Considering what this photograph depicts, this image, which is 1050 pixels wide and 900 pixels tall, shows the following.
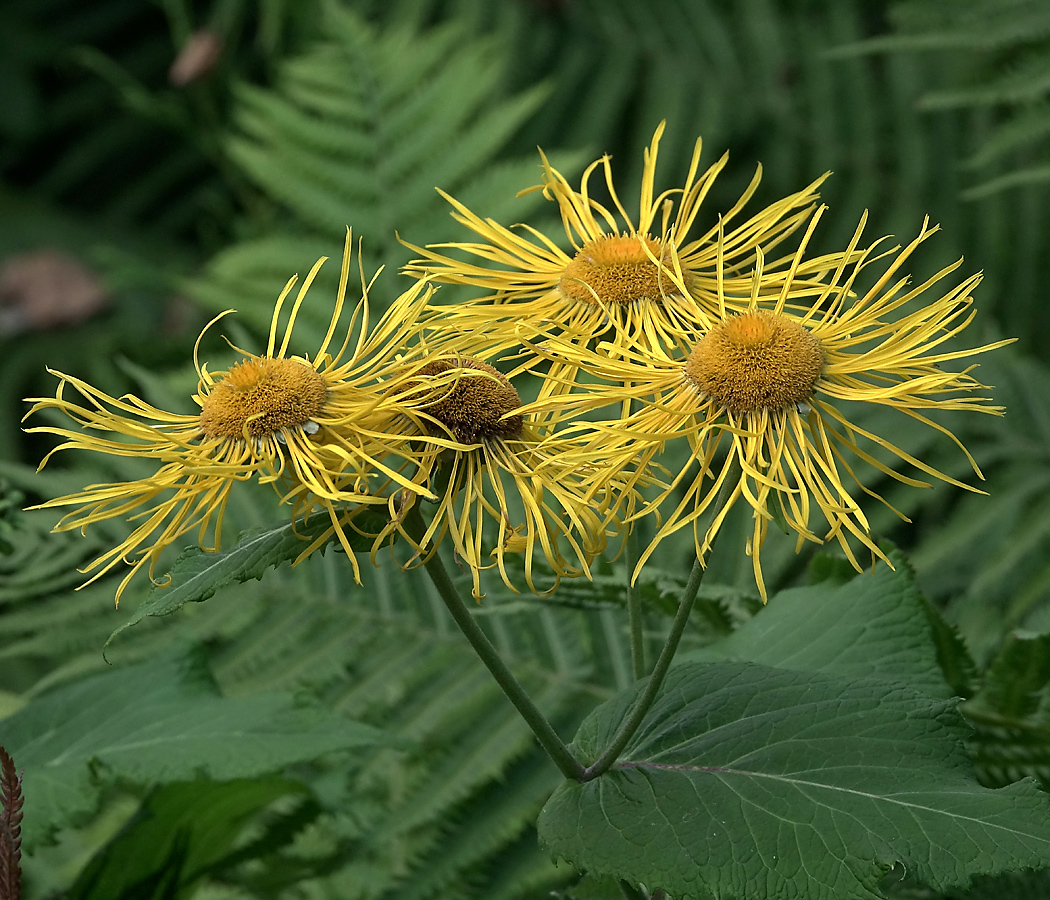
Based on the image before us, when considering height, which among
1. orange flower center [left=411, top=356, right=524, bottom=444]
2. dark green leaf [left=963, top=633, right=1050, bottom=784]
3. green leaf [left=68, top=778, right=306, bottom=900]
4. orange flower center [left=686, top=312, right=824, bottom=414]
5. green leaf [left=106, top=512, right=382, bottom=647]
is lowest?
dark green leaf [left=963, top=633, right=1050, bottom=784]

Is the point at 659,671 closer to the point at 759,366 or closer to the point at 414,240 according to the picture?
the point at 759,366

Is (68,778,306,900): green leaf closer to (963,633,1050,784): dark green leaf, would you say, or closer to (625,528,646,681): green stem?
(625,528,646,681): green stem

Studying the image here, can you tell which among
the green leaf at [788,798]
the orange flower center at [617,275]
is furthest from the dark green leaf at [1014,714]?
the orange flower center at [617,275]

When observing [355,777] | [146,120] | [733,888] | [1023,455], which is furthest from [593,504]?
[146,120]

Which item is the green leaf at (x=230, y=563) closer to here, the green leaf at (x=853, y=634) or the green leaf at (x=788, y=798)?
the green leaf at (x=788, y=798)

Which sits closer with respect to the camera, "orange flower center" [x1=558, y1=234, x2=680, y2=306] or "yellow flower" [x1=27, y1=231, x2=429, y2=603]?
"yellow flower" [x1=27, y1=231, x2=429, y2=603]

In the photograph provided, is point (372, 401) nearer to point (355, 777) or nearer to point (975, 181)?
point (355, 777)

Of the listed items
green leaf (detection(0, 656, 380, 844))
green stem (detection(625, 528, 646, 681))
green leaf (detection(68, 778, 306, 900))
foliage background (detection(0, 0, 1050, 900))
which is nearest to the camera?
green stem (detection(625, 528, 646, 681))

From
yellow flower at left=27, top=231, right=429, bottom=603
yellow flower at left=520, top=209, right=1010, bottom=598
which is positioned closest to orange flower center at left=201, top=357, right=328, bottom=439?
yellow flower at left=27, top=231, right=429, bottom=603
